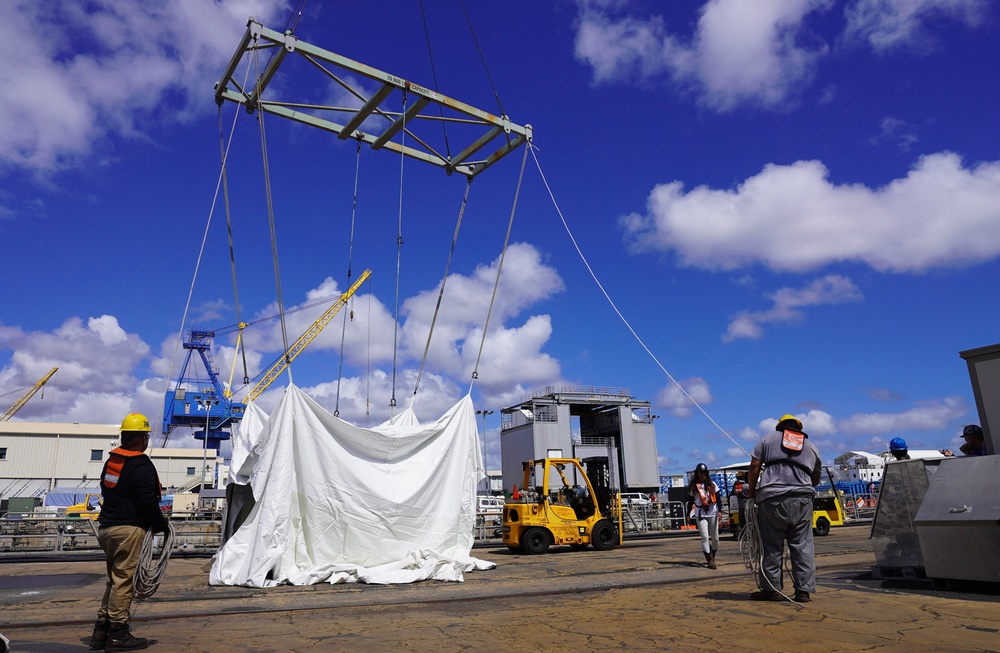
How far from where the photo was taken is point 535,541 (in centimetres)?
1441

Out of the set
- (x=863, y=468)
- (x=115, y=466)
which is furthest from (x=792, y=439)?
(x=863, y=468)

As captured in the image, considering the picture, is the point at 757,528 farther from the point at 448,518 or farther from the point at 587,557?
the point at 587,557

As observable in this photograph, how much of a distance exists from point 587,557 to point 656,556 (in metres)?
1.33

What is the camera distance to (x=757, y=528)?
6.24 m

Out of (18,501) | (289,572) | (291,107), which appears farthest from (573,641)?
(18,501)

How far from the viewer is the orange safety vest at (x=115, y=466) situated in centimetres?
489

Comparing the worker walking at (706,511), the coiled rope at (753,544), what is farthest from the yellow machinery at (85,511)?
the coiled rope at (753,544)

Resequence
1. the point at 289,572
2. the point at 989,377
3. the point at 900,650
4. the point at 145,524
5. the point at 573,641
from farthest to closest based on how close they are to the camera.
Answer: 1. the point at 289,572
2. the point at 989,377
3. the point at 145,524
4. the point at 573,641
5. the point at 900,650

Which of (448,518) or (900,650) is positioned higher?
(448,518)

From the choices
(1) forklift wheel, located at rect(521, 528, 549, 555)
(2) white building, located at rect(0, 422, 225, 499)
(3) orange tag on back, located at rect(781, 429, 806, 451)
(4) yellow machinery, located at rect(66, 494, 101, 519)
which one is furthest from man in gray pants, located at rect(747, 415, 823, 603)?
(2) white building, located at rect(0, 422, 225, 499)

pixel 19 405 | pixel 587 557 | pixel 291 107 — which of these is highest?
pixel 19 405

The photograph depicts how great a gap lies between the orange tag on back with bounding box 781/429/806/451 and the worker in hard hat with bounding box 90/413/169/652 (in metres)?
5.41

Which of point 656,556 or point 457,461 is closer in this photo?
point 457,461

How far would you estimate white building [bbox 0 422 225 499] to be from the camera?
58.2 meters
